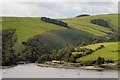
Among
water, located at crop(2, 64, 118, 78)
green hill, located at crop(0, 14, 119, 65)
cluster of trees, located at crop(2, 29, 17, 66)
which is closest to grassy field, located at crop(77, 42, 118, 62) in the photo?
green hill, located at crop(0, 14, 119, 65)

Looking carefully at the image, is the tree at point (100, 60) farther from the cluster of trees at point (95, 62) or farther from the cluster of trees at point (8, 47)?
the cluster of trees at point (8, 47)

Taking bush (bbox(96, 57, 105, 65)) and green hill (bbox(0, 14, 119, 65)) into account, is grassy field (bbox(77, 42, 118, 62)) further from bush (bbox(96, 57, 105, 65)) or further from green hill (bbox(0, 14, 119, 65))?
bush (bbox(96, 57, 105, 65))

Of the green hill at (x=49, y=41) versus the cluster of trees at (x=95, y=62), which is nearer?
the cluster of trees at (x=95, y=62)

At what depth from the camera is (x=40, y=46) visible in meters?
173

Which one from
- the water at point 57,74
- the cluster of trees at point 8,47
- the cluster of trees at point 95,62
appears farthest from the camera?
the cluster of trees at point 8,47

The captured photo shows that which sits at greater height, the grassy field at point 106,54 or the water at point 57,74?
the grassy field at point 106,54

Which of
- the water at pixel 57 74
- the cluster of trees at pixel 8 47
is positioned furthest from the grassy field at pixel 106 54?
the cluster of trees at pixel 8 47

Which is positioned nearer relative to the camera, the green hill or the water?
the water

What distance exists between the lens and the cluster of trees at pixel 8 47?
466ft

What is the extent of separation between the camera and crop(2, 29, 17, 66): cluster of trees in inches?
5591

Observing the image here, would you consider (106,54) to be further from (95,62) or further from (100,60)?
(95,62)

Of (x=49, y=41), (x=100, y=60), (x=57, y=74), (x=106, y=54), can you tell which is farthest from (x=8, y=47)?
(x=57, y=74)

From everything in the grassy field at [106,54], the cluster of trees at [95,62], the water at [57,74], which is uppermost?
the grassy field at [106,54]

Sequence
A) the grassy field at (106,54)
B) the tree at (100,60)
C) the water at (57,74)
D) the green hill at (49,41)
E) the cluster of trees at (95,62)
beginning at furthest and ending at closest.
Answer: the green hill at (49,41), the grassy field at (106,54), the cluster of trees at (95,62), the tree at (100,60), the water at (57,74)
